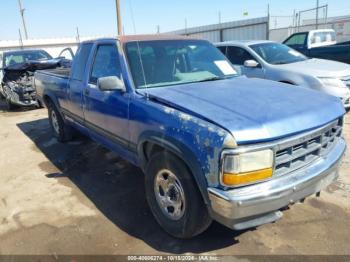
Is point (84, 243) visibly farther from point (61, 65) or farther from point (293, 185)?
point (61, 65)

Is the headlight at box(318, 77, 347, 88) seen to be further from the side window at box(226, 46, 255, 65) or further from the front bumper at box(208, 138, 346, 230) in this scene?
the front bumper at box(208, 138, 346, 230)

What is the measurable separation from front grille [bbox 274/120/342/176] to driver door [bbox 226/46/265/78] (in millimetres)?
4626

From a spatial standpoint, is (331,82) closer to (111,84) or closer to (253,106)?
(253,106)

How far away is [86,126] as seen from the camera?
485cm

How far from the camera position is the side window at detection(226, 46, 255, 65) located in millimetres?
7992

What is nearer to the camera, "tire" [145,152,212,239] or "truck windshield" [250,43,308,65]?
"tire" [145,152,212,239]

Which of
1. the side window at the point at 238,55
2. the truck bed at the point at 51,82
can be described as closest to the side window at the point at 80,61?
the truck bed at the point at 51,82

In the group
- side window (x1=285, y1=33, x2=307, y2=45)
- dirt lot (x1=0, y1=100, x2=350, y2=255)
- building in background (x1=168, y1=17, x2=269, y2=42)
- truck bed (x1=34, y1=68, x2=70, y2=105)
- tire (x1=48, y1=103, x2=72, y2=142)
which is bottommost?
dirt lot (x1=0, y1=100, x2=350, y2=255)

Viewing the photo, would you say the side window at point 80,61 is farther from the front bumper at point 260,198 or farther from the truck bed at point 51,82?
the front bumper at point 260,198

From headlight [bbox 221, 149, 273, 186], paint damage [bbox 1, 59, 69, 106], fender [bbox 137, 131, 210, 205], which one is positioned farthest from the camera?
paint damage [bbox 1, 59, 69, 106]

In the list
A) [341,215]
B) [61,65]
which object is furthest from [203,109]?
[61,65]

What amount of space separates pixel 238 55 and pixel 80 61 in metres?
4.41

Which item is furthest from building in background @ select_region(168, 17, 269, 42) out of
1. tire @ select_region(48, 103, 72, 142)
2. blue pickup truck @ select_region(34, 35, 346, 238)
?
blue pickup truck @ select_region(34, 35, 346, 238)

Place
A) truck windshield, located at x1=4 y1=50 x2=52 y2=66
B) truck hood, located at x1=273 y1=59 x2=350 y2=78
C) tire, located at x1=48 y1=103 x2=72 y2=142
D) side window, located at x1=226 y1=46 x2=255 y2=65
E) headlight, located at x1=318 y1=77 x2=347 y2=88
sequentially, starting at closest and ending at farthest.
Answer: tire, located at x1=48 y1=103 x2=72 y2=142
headlight, located at x1=318 y1=77 x2=347 y2=88
truck hood, located at x1=273 y1=59 x2=350 y2=78
side window, located at x1=226 y1=46 x2=255 y2=65
truck windshield, located at x1=4 y1=50 x2=52 y2=66
